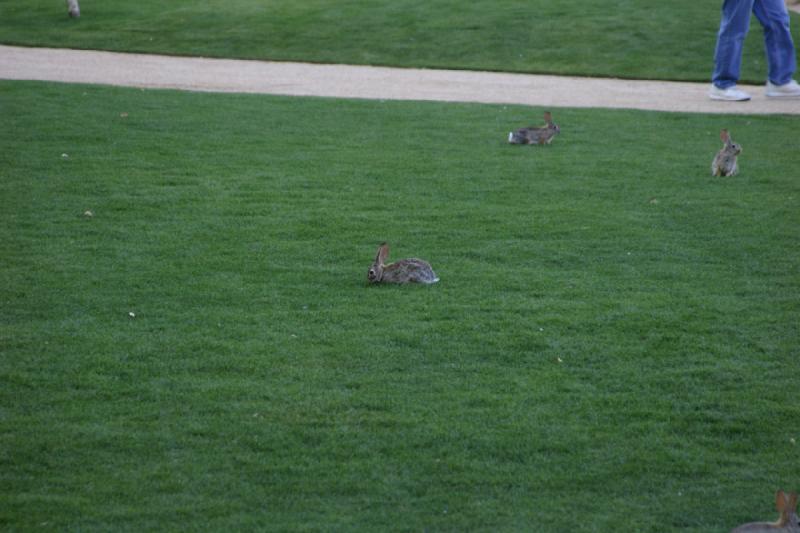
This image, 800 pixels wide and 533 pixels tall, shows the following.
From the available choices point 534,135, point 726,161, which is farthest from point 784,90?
point 726,161

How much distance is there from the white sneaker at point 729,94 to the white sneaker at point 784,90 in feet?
1.45

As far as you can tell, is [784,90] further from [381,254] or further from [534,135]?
[381,254]

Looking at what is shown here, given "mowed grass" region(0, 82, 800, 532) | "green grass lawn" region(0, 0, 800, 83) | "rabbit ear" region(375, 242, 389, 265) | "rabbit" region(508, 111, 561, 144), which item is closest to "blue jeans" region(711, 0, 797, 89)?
"green grass lawn" region(0, 0, 800, 83)

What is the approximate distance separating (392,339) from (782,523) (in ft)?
10.6

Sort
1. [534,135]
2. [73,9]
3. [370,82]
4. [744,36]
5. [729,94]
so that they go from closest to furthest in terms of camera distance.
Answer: [534,135] → [744,36] → [729,94] → [370,82] → [73,9]

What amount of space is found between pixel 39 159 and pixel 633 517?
9.47 metres

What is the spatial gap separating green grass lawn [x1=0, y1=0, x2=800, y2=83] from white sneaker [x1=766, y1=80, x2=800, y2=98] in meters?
1.81

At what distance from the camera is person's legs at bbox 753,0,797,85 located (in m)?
17.4

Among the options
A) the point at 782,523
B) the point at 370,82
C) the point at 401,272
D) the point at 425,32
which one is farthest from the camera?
the point at 425,32

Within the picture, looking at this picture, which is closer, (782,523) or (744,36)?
(782,523)

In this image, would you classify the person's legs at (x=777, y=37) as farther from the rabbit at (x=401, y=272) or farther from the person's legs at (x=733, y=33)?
the rabbit at (x=401, y=272)

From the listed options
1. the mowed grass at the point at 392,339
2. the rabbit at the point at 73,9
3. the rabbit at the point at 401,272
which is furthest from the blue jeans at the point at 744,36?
the rabbit at the point at 73,9

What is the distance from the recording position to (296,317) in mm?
8266

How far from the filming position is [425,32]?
78.2 ft
